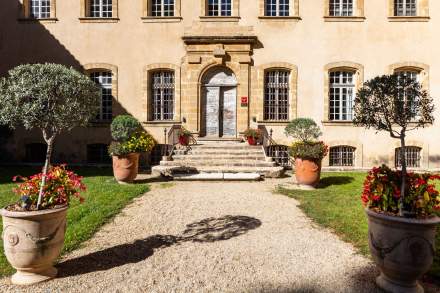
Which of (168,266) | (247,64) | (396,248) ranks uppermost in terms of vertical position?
(247,64)

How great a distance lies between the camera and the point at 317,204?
7543 mm

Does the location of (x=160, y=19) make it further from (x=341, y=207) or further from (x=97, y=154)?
(x=341, y=207)

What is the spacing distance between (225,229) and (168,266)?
1.68 meters

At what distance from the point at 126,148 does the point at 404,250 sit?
7861 millimetres

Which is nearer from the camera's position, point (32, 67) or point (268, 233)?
point (32, 67)

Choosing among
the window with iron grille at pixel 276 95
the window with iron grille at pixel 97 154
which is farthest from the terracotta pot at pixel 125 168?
the window with iron grille at pixel 276 95

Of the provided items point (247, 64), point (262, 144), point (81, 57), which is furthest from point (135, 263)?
point (81, 57)

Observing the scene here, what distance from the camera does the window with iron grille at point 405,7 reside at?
44.3ft

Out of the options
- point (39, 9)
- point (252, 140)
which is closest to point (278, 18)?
point (252, 140)

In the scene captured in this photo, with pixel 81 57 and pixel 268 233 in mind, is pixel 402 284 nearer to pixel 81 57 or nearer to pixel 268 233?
pixel 268 233

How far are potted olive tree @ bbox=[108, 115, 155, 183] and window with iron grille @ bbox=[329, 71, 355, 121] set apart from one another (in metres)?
7.79

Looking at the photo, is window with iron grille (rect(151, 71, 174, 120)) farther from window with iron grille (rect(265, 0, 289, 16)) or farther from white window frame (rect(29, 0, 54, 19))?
white window frame (rect(29, 0, 54, 19))

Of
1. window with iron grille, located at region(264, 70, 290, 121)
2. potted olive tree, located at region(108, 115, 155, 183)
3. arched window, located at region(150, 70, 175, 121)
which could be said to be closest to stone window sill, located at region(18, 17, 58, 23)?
arched window, located at region(150, 70, 175, 121)

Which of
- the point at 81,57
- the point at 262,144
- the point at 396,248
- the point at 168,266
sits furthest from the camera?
the point at 81,57
